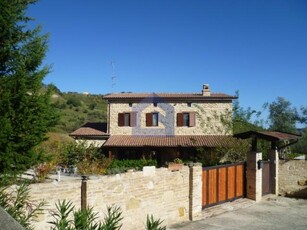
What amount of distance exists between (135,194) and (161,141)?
2332cm

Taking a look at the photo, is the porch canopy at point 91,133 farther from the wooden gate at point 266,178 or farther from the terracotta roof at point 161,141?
the wooden gate at point 266,178

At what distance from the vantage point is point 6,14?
12477 millimetres

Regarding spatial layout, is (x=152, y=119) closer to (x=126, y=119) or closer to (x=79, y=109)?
(x=126, y=119)

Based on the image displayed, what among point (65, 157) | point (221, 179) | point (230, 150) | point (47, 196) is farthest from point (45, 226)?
point (65, 157)

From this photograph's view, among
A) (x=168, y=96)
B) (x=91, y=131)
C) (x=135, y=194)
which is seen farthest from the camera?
(x=91, y=131)

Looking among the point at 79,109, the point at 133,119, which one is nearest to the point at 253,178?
the point at 133,119

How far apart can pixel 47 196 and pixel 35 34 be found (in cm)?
844

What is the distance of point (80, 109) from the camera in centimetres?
6944

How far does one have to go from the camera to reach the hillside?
59.3m

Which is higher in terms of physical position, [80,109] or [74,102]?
[74,102]

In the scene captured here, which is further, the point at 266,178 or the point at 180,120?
the point at 180,120

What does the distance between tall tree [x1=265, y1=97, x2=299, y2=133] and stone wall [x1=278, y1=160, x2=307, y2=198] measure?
21.8 metres

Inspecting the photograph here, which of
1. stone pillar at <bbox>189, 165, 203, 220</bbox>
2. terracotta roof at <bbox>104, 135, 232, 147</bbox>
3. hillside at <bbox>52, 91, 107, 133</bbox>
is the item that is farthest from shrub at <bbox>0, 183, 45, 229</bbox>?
hillside at <bbox>52, 91, 107, 133</bbox>

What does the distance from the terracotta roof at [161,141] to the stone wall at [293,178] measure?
14.0m
